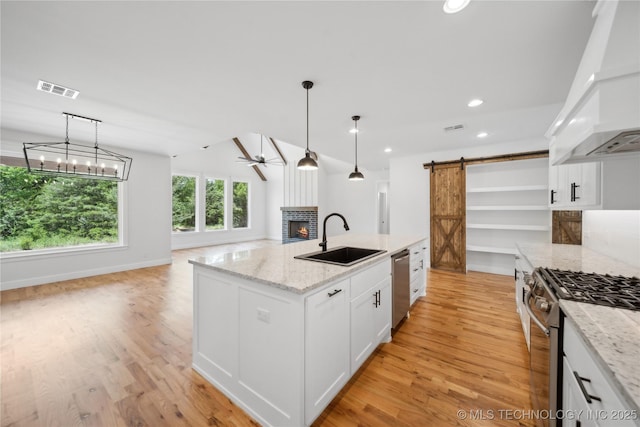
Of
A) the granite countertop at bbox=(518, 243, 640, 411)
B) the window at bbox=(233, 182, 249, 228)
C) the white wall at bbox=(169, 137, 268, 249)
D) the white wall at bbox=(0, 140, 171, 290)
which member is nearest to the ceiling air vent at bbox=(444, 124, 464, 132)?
the granite countertop at bbox=(518, 243, 640, 411)

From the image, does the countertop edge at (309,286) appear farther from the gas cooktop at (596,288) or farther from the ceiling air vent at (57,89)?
the ceiling air vent at (57,89)

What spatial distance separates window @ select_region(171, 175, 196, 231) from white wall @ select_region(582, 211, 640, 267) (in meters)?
9.26

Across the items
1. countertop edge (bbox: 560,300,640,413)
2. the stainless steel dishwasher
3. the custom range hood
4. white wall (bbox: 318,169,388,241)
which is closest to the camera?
countertop edge (bbox: 560,300,640,413)

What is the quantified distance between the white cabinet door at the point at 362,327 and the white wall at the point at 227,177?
7.74 m

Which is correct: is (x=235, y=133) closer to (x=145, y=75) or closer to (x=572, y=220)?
(x=145, y=75)

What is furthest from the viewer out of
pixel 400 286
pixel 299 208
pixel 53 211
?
pixel 299 208

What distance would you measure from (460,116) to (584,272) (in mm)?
2530

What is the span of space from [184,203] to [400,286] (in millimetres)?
7829

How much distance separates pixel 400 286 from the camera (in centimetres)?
267

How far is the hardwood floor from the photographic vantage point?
1623 mm

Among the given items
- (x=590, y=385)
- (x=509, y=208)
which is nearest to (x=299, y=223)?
(x=509, y=208)

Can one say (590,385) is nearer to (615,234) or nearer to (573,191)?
(573,191)

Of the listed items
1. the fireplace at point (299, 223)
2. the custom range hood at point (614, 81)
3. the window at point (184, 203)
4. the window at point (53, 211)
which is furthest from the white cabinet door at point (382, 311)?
the window at point (184, 203)

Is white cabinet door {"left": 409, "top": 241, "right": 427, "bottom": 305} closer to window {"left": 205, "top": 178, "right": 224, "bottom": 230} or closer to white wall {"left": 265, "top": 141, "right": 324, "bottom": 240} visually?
white wall {"left": 265, "top": 141, "right": 324, "bottom": 240}
